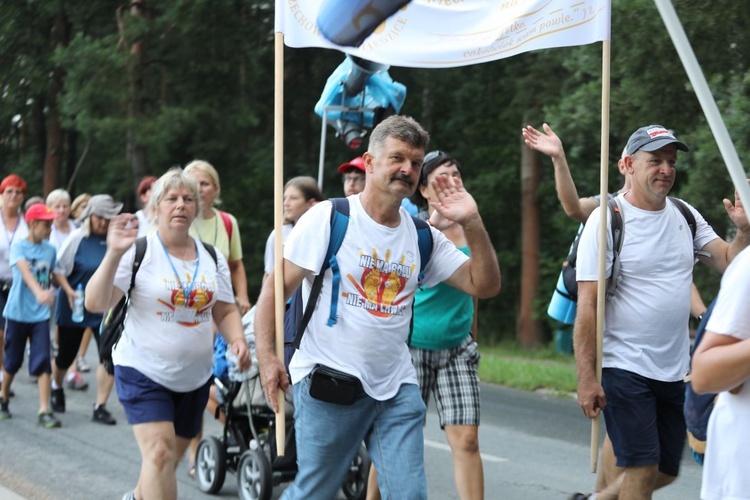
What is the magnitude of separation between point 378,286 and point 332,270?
0.19m

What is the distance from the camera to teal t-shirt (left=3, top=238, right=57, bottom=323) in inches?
389

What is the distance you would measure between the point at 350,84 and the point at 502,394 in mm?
4438

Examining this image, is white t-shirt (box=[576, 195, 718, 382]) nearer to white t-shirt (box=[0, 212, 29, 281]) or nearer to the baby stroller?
the baby stroller

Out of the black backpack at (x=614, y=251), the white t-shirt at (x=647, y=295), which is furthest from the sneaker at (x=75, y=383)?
the white t-shirt at (x=647, y=295)

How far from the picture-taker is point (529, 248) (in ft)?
66.4

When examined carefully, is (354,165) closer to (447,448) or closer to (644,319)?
(447,448)

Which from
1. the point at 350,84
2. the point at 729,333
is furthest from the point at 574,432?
the point at 729,333

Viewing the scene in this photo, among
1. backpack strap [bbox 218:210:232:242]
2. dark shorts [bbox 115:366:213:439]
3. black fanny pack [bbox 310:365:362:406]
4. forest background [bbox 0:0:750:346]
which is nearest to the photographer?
black fanny pack [bbox 310:365:362:406]

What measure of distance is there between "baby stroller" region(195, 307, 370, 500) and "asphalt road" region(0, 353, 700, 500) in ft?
0.74

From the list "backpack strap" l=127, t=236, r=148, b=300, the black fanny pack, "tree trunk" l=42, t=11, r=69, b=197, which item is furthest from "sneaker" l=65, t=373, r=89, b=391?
"tree trunk" l=42, t=11, r=69, b=197

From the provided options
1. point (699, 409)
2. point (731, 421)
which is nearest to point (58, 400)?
point (699, 409)

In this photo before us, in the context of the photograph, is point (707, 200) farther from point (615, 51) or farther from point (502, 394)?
point (502, 394)

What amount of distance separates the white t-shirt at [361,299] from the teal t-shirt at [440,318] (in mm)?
1198

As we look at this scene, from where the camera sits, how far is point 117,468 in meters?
7.84
